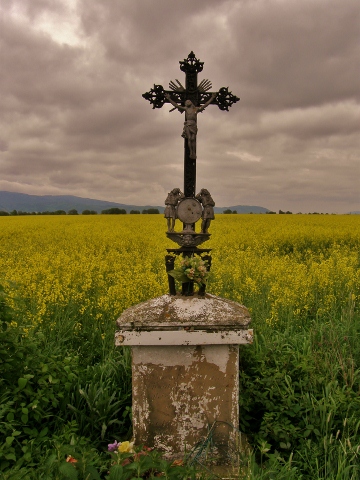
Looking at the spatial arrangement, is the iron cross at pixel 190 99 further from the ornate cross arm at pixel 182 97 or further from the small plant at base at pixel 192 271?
the small plant at base at pixel 192 271

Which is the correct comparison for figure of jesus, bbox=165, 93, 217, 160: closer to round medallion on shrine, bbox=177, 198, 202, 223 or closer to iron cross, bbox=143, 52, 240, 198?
iron cross, bbox=143, 52, 240, 198

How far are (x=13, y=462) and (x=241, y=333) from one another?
1.87m

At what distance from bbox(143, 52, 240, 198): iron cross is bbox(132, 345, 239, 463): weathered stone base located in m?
1.34

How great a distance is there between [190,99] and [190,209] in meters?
1.02

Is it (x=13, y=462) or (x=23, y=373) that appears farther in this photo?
(x=23, y=373)

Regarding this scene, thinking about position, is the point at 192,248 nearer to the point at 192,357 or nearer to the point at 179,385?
the point at 192,357

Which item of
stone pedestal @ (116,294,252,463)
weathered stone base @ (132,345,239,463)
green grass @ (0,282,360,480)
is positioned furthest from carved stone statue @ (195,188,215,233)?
green grass @ (0,282,360,480)

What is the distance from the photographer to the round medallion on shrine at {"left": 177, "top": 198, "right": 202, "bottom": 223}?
2.97 m

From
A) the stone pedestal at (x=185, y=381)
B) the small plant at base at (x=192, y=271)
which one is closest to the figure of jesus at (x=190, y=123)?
the small plant at base at (x=192, y=271)

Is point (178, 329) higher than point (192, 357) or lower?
higher

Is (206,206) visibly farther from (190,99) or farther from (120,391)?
(120,391)

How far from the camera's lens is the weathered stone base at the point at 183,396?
2.74m

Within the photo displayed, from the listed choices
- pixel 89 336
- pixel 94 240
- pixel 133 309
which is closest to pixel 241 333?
pixel 133 309

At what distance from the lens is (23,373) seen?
10.0 feet
